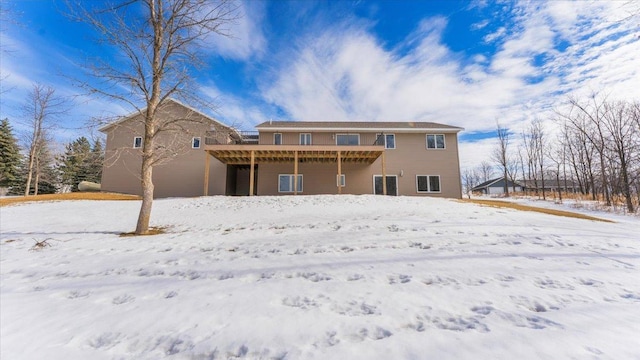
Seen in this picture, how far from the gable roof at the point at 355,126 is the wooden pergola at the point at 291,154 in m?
2.48

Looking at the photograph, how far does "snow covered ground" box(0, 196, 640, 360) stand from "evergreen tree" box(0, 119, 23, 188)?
103ft

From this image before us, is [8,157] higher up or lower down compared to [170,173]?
higher up

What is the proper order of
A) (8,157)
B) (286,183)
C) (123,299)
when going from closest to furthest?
(123,299)
(286,183)
(8,157)

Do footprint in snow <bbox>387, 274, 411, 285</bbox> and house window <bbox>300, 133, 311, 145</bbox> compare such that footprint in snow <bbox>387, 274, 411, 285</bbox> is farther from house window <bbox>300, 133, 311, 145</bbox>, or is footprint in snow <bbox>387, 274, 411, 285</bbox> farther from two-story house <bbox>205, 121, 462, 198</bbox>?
house window <bbox>300, 133, 311, 145</bbox>

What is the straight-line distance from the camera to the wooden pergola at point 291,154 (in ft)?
46.5

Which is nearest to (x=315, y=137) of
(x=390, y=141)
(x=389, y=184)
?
(x=390, y=141)

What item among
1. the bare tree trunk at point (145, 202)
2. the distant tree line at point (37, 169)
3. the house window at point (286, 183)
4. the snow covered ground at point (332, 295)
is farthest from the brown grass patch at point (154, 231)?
the distant tree line at point (37, 169)

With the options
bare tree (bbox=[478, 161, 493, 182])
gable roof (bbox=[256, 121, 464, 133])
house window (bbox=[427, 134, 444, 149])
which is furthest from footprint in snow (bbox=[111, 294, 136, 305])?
bare tree (bbox=[478, 161, 493, 182])

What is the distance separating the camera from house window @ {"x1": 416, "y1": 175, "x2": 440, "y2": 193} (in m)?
17.4

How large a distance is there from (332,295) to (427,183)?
1642cm

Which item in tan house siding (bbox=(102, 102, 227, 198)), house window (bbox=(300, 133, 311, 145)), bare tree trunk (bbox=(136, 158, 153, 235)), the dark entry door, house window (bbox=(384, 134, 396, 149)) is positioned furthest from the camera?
house window (bbox=(300, 133, 311, 145))

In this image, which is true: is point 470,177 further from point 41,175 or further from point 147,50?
point 41,175

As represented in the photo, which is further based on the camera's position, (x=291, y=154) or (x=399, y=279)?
(x=291, y=154)

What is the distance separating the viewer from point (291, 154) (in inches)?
597
